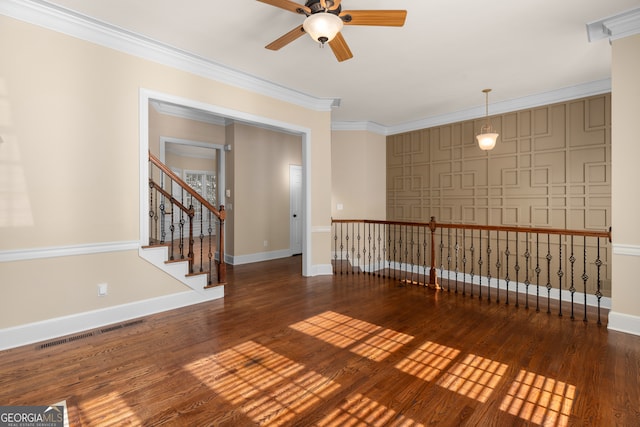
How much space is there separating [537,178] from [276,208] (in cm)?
500

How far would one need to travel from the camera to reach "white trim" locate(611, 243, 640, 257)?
115 inches

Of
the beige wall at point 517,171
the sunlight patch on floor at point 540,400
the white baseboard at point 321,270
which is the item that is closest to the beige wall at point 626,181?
the sunlight patch on floor at point 540,400

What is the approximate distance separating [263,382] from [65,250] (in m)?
2.35

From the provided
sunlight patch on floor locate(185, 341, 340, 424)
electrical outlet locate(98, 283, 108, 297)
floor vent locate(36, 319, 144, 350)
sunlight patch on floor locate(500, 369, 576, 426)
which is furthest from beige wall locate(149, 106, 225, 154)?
sunlight patch on floor locate(500, 369, 576, 426)

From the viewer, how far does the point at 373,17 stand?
239 centimetres

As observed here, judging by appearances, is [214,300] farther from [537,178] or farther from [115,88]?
[537,178]

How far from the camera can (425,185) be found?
6363 millimetres

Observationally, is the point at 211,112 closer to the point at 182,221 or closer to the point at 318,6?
the point at 182,221

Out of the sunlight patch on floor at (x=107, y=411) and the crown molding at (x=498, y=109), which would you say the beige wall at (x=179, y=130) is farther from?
the sunlight patch on floor at (x=107, y=411)

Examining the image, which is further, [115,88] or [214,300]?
[214,300]

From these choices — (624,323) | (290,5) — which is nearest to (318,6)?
(290,5)

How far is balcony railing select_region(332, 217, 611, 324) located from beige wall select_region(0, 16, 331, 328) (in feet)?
11.3

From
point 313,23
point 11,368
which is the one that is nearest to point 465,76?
point 313,23

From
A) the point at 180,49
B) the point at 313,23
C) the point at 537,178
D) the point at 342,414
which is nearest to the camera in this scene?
the point at 342,414
